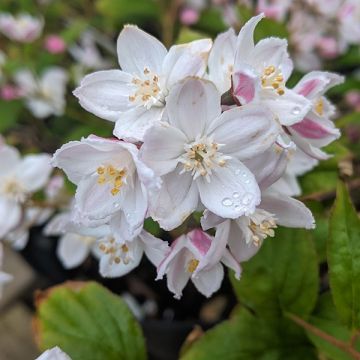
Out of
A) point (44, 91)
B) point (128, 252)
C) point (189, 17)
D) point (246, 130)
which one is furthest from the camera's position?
point (44, 91)

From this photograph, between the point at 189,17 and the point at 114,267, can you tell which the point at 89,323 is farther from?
the point at 189,17

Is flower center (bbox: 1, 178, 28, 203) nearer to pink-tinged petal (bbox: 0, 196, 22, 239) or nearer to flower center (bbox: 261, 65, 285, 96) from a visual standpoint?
pink-tinged petal (bbox: 0, 196, 22, 239)

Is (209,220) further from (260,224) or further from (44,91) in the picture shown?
(44,91)

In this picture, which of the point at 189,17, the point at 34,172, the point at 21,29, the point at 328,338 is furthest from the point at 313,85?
the point at 21,29

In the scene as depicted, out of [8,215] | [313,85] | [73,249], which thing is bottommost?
[73,249]

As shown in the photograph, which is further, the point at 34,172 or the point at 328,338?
the point at 34,172

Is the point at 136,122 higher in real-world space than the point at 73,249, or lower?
higher

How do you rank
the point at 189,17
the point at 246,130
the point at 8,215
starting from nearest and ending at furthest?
the point at 246,130
the point at 8,215
the point at 189,17
